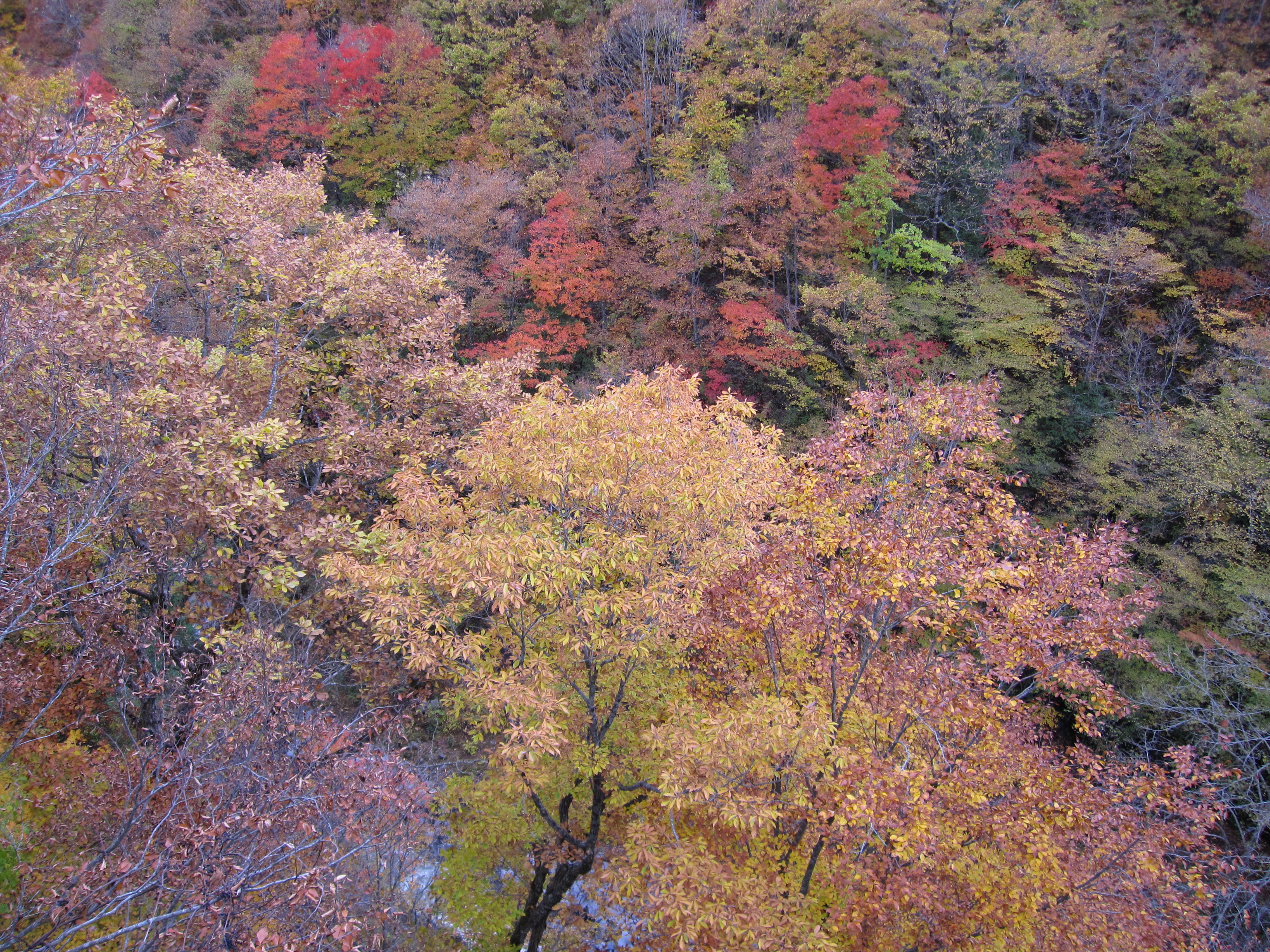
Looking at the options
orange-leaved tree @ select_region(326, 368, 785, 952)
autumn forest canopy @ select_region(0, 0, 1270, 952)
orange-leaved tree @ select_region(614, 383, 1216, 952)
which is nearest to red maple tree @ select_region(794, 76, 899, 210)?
autumn forest canopy @ select_region(0, 0, 1270, 952)

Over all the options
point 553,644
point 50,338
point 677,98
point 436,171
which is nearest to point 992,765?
point 553,644

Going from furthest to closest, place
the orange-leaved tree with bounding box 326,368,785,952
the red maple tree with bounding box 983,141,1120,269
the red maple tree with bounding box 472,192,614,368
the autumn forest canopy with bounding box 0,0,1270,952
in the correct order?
the red maple tree with bounding box 472,192,614,368, the red maple tree with bounding box 983,141,1120,269, the orange-leaved tree with bounding box 326,368,785,952, the autumn forest canopy with bounding box 0,0,1270,952

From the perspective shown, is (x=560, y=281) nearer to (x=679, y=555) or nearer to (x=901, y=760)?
(x=679, y=555)

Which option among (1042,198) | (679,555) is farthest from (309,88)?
(679,555)

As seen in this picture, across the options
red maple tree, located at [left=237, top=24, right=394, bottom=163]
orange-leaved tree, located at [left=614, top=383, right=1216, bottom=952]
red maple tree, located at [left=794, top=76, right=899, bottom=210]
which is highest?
red maple tree, located at [left=237, top=24, right=394, bottom=163]

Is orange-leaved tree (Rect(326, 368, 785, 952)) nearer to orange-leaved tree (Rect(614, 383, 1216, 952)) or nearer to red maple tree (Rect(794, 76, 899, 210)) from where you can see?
orange-leaved tree (Rect(614, 383, 1216, 952))

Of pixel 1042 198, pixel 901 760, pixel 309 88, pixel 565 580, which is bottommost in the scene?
pixel 901 760
